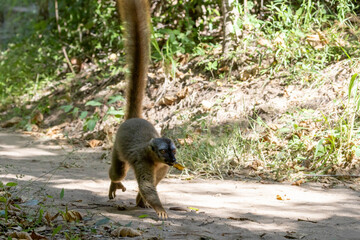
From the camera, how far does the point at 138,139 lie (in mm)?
4711

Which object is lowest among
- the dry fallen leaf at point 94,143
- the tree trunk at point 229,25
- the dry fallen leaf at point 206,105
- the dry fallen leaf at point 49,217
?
the dry fallen leaf at point 94,143

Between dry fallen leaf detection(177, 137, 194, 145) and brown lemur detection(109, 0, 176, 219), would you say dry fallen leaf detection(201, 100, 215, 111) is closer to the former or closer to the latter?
dry fallen leaf detection(177, 137, 194, 145)

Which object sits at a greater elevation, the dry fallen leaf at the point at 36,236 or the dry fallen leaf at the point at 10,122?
the dry fallen leaf at the point at 36,236

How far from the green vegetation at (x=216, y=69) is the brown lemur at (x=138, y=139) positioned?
1382 millimetres

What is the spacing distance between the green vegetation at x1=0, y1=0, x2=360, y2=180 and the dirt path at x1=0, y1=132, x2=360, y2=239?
2.30 ft

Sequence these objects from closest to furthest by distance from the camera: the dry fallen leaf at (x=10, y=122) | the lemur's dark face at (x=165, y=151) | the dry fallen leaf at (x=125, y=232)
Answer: the dry fallen leaf at (x=125, y=232) → the lemur's dark face at (x=165, y=151) → the dry fallen leaf at (x=10, y=122)

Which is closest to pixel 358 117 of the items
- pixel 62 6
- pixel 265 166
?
pixel 265 166

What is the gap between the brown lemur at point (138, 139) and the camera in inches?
168

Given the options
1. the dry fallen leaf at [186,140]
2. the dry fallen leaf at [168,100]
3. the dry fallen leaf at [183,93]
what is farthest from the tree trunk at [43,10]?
the dry fallen leaf at [186,140]

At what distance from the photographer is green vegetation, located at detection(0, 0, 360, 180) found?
607 cm

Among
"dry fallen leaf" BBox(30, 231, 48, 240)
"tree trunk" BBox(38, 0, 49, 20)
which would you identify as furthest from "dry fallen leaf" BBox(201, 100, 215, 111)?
"tree trunk" BBox(38, 0, 49, 20)

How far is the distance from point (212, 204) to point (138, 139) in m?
1.00

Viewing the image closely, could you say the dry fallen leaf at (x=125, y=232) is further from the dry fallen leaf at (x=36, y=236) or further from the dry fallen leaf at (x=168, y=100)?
the dry fallen leaf at (x=168, y=100)

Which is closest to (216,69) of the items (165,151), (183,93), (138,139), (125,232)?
(183,93)
